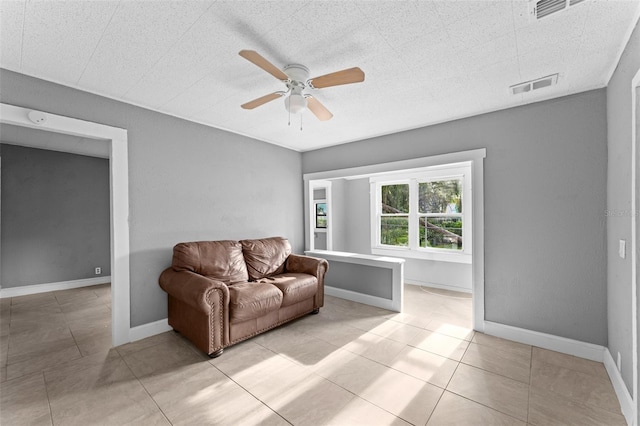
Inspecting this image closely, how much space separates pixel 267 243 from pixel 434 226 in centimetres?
312

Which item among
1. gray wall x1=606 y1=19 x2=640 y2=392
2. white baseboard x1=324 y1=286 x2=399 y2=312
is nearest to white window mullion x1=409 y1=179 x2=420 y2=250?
white baseboard x1=324 y1=286 x2=399 y2=312

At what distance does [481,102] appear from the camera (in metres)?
2.83

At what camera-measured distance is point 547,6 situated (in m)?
1.52

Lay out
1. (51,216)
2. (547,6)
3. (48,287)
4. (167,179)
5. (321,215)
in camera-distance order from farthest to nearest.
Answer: (321,215) → (51,216) → (48,287) → (167,179) → (547,6)

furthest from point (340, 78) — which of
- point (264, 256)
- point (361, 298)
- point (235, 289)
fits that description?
point (361, 298)

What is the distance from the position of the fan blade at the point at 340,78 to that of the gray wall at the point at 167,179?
2.16 meters

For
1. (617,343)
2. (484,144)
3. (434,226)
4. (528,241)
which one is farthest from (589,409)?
(434,226)

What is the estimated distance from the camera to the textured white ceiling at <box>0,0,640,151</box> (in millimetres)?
1571

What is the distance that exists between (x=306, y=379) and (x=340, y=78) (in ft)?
7.68

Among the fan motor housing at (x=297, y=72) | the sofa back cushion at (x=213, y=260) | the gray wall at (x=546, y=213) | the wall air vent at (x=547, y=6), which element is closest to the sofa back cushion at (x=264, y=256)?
the sofa back cushion at (x=213, y=260)

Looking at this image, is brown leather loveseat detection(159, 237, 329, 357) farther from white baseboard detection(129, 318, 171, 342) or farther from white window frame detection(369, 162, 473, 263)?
white window frame detection(369, 162, 473, 263)

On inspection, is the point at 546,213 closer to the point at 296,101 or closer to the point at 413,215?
the point at 413,215

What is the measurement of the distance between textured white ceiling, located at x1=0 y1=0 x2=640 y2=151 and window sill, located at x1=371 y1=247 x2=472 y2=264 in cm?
267

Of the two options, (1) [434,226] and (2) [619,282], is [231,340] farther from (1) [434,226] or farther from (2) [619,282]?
(1) [434,226]
